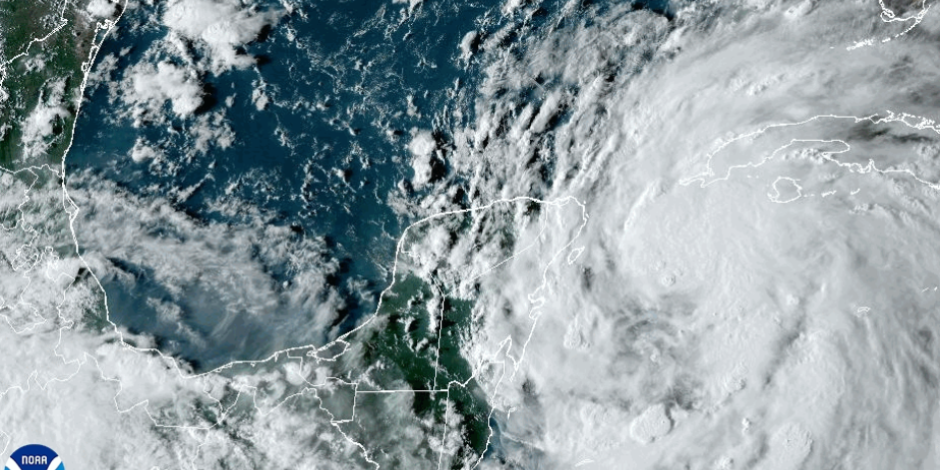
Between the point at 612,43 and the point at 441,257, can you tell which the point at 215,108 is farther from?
the point at 612,43

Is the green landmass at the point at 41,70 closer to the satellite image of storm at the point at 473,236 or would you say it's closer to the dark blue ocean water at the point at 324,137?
the satellite image of storm at the point at 473,236

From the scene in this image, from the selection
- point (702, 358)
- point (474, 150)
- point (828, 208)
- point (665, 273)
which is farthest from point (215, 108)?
point (828, 208)

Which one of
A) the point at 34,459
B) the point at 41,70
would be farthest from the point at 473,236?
the point at 41,70

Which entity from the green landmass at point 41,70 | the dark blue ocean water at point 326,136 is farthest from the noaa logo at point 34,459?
the green landmass at point 41,70

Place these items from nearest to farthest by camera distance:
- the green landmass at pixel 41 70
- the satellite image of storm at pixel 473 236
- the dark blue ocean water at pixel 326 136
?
the satellite image of storm at pixel 473 236
the dark blue ocean water at pixel 326 136
the green landmass at pixel 41 70

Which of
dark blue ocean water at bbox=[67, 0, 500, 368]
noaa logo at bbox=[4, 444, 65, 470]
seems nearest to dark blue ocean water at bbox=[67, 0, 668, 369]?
dark blue ocean water at bbox=[67, 0, 500, 368]

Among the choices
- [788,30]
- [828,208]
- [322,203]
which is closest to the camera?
[828,208]

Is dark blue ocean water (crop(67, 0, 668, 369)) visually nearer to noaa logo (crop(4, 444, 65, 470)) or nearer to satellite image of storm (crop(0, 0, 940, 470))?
satellite image of storm (crop(0, 0, 940, 470))
